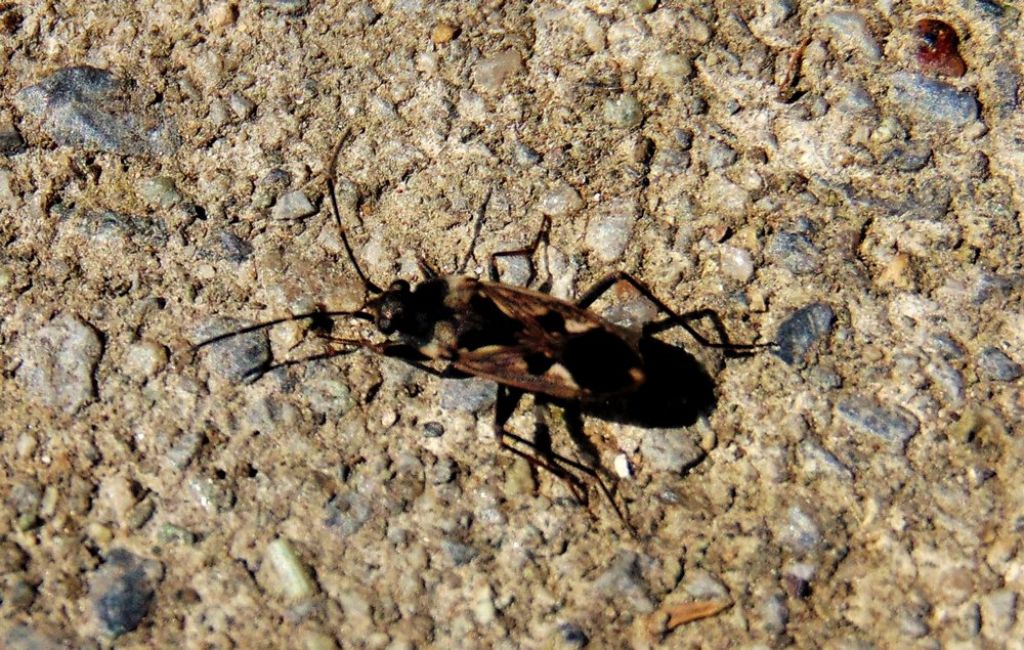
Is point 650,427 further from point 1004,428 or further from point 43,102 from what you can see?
point 43,102

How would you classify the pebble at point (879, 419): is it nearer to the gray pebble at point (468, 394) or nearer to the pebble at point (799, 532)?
the pebble at point (799, 532)

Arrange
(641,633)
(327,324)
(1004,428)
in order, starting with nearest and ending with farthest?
(641,633), (1004,428), (327,324)

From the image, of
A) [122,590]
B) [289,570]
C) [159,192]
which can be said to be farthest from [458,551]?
[159,192]

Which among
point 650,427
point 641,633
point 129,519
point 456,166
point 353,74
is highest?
point 353,74

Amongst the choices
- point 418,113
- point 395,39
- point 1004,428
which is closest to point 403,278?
point 418,113

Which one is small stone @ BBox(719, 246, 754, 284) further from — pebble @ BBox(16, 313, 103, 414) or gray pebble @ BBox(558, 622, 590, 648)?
pebble @ BBox(16, 313, 103, 414)

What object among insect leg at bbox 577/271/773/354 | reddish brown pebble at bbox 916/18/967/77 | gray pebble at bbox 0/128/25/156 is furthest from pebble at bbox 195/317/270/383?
reddish brown pebble at bbox 916/18/967/77
